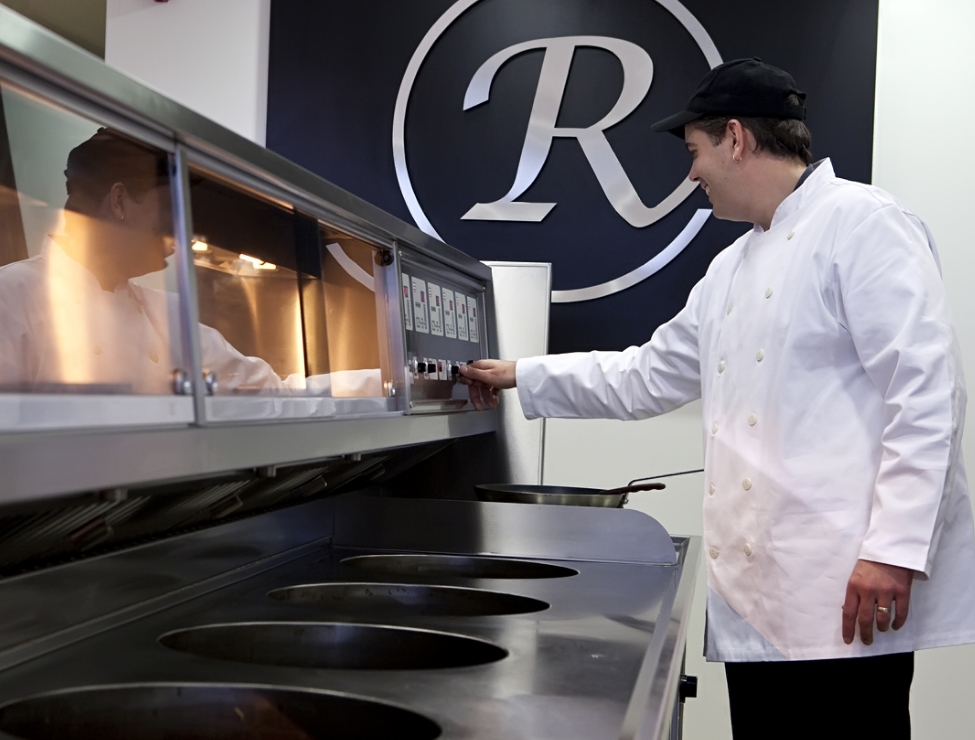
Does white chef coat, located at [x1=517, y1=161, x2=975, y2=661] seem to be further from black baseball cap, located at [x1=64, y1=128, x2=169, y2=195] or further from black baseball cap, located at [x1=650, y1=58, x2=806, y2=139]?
black baseball cap, located at [x1=64, y1=128, x2=169, y2=195]

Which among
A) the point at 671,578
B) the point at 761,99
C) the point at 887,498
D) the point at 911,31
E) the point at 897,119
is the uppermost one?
the point at 911,31

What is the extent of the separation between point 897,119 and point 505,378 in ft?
4.74

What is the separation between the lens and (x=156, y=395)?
0.98 metres

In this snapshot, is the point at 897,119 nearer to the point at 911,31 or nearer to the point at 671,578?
the point at 911,31

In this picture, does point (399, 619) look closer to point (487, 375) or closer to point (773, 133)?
point (487, 375)

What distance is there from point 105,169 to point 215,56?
229cm

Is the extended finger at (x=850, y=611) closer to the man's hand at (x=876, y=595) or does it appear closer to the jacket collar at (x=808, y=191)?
the man's hand at (x=876, y=595)

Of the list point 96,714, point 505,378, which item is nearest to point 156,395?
point 96,714

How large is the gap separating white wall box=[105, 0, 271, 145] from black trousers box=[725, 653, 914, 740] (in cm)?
226

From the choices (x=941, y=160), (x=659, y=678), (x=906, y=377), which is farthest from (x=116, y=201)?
(x=941, y=160)

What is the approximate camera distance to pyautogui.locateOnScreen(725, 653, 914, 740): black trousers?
1.61 meters

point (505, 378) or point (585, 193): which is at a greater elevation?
point (585, 193)

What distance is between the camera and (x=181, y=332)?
1.04 meters

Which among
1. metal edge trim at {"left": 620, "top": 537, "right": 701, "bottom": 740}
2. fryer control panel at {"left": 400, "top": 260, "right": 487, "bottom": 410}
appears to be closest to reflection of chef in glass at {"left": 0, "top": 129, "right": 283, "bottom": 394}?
metal edge trim at {"left": 620, "top": 537, "right": 701, "bottom": 740}
